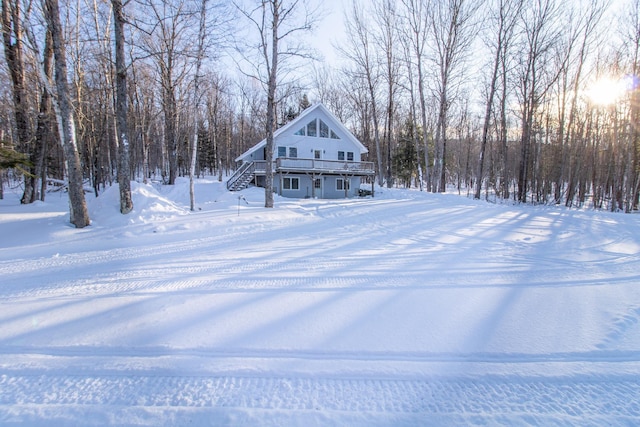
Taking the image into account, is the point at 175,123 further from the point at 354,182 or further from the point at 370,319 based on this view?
the point at 370,319

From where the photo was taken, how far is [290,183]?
21.2 meters

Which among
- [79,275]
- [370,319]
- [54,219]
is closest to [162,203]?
[54,219]

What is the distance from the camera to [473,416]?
5.83ft

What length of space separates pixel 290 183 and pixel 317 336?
19058mm

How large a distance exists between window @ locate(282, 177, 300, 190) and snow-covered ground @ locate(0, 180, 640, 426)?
15.4 metres

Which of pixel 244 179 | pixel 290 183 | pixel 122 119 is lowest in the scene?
pixel 290 183

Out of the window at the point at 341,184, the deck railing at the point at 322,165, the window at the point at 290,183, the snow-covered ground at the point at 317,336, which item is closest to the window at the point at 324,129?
the deck railing at the point at 322,165

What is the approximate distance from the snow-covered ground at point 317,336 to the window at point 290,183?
50.6 feet

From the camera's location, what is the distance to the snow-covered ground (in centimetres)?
183

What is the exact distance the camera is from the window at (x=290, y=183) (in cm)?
2103

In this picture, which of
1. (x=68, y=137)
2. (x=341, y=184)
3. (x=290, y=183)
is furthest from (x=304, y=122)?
(x=68, y=137)

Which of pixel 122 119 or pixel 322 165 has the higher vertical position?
pixel 122 119

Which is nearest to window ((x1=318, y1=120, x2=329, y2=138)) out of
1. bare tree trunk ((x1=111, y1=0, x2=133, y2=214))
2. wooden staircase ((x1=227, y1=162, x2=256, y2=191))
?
wooden staircase ((x1=227, y1=162, x2=256, y2=191))

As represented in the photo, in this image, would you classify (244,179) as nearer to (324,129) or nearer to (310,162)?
(310,162)
